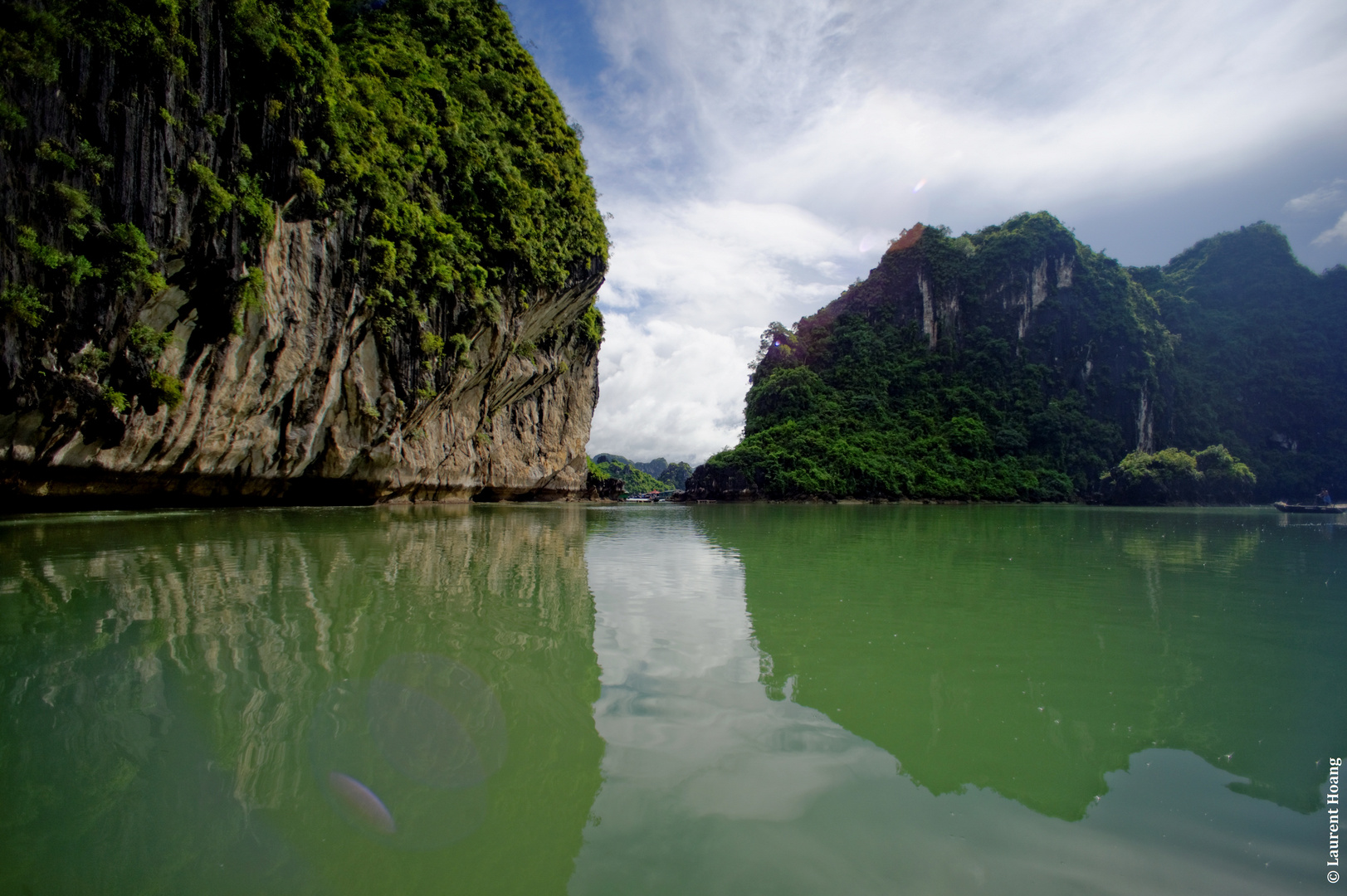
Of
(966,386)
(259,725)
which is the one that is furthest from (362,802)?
(966,386)

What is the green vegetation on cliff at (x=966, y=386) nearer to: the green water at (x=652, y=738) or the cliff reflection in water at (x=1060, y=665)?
the cliff reflection in water at (x=1060, y=665)

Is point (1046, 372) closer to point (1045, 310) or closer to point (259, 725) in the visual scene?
point (1045, 310)

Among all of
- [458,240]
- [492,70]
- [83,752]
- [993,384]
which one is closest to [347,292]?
[458,240]

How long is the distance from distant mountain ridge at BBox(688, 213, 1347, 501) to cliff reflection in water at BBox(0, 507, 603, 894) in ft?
163

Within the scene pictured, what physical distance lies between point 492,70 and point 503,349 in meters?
11.7

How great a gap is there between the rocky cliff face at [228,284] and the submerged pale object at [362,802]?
12.8m

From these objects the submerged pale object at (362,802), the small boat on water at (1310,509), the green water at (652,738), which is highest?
the small boat on water at (1310,509)

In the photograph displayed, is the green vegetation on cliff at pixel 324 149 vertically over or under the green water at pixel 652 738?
over

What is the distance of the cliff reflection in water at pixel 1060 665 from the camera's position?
3.10 metres

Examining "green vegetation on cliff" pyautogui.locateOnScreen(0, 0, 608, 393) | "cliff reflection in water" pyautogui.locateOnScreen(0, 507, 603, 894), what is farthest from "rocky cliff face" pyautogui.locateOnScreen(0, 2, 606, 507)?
"cliff reflection in water" pyautogui.locateOnScreen(0, 507, 603, 894)

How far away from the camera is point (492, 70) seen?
80.7 feet

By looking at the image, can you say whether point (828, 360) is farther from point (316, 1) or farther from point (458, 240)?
point (316, 1)

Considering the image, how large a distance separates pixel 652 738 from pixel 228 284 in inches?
598

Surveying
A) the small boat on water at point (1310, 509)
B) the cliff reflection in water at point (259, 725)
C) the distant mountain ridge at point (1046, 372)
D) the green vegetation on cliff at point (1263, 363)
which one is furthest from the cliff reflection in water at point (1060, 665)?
the green vegetation on cliff at point (1263, 363)
